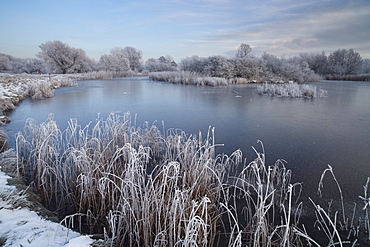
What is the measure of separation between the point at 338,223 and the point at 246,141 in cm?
223

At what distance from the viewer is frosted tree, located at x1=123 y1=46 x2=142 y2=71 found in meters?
46.2

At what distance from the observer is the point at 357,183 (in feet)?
8.67

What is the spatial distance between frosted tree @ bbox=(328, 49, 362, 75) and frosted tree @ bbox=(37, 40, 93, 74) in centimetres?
3545

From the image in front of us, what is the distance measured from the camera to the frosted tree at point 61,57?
28625 millimetres

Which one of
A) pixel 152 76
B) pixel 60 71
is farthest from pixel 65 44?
pixel 152 76

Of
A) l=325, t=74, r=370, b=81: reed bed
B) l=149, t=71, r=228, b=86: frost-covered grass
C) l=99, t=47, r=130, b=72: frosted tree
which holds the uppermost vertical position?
l=99, t=47, r=130, b=72: frosted tree

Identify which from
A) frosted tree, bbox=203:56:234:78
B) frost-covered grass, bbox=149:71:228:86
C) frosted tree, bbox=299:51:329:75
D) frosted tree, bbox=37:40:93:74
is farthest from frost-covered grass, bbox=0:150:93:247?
frosted tree, bbox=299:51:329:75

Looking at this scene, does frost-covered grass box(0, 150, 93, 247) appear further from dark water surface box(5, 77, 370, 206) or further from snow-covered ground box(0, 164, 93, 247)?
dark water surface box(5, 77, 370, 206)

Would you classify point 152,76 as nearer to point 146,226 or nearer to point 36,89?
point 36,89

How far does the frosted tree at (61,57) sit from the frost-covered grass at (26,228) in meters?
32.5

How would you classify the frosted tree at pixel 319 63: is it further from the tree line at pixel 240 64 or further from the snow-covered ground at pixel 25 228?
the snow-covered ground at pixel 25 228

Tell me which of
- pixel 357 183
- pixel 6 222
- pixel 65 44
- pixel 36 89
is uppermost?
pixel 65 44

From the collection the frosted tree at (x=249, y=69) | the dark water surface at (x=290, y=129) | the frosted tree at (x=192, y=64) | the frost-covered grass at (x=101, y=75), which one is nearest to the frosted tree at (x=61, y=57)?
the frost-covered grass at (x=101, y=75)

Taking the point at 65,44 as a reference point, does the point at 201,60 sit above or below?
below
